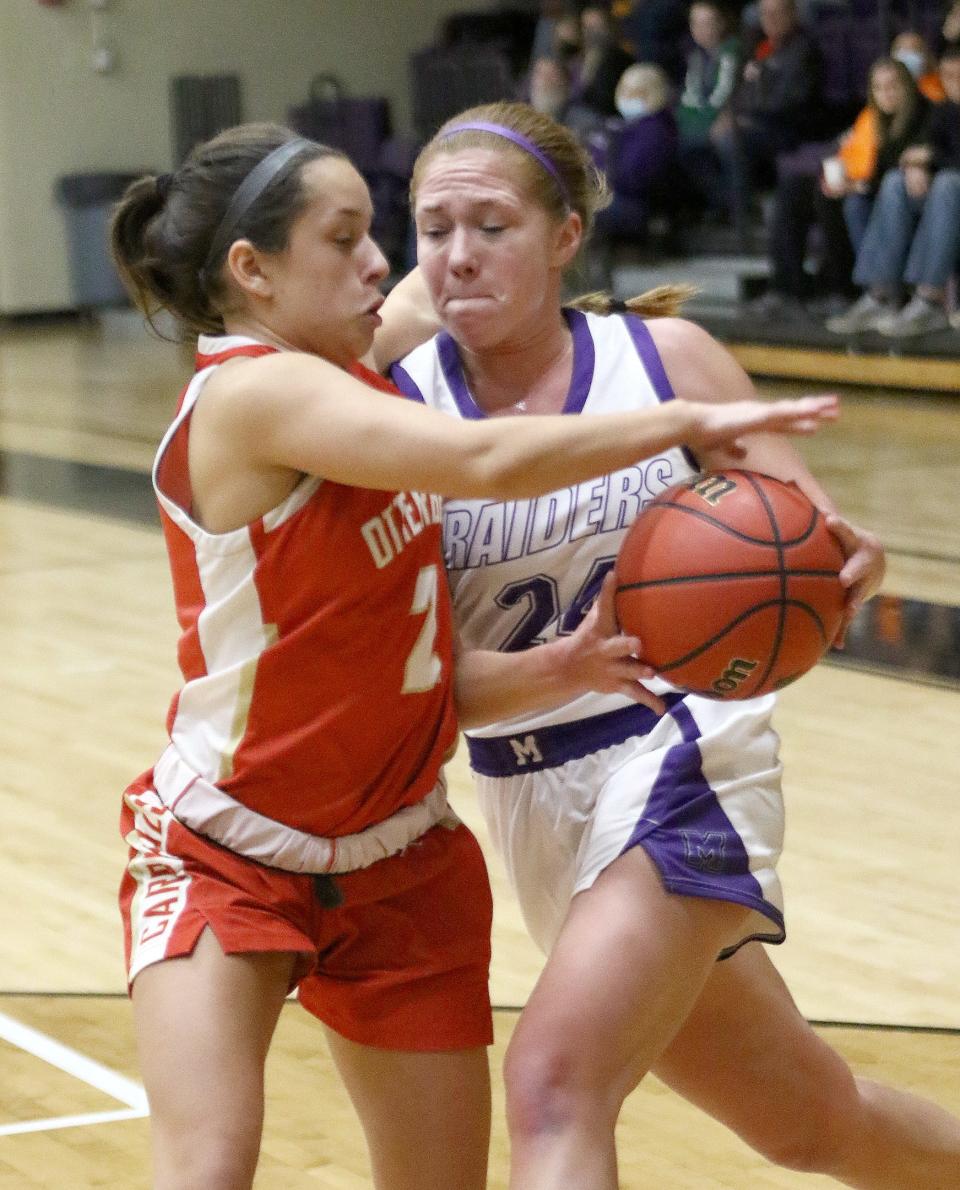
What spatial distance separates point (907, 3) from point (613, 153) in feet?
7.08

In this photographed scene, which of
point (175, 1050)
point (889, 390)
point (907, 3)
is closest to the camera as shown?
point (175, 1050)

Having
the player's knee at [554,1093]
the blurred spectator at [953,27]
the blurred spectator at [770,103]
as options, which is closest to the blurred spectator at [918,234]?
the blurred spectator at [953,27]

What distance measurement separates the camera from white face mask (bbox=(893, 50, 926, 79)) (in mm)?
11750

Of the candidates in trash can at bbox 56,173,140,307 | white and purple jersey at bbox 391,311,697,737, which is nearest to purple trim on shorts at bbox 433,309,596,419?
white and purple jersey at bbox 391,311,697,737

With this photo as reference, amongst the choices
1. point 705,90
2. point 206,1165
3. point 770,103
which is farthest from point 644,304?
point 705,90

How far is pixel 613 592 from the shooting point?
8.13 ft

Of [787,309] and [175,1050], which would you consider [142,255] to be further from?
[787,309]

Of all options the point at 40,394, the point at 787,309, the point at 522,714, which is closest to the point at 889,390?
the point at 787,309

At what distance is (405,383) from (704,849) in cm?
79

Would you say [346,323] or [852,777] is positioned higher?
[346,323]

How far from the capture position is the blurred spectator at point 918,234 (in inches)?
442

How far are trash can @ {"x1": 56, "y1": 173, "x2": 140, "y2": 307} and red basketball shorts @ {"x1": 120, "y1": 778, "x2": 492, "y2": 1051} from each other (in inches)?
A: 614

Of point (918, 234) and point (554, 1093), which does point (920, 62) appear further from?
point (554, 1093)

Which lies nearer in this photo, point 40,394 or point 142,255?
point 142,255
